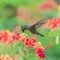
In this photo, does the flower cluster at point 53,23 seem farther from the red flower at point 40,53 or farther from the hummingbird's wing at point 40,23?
the red flower at point 40,53

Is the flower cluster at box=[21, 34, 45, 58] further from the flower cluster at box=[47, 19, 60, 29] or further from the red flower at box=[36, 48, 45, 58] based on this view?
the flower cluster at box=[47, 19, 60, 29]

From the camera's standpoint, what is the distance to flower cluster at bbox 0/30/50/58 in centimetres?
76

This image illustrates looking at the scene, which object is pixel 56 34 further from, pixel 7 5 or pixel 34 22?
pixel 7 5

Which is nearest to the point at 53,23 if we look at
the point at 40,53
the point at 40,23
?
the point at 40,23

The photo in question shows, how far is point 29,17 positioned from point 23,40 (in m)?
0.14

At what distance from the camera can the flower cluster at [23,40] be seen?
755 mm

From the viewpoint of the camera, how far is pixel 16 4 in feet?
2.50

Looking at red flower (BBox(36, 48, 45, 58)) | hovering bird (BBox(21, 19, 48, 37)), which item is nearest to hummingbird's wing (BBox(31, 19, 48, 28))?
hovering bird (BBox(21, 19, 48, 37))

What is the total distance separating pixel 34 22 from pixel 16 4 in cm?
15

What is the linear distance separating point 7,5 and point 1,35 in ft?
0.58

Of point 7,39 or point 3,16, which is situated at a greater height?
point 3,16

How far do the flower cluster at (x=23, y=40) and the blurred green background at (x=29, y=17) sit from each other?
0.02 metres

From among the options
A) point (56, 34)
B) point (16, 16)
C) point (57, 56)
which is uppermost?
point (16, 16)

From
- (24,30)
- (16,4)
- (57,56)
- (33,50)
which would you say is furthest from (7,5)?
(57,56)
